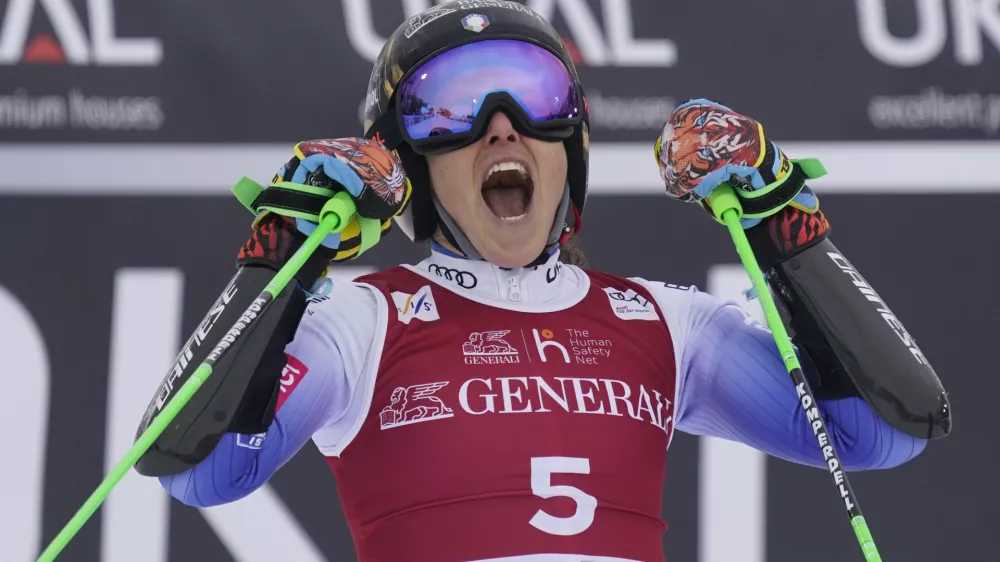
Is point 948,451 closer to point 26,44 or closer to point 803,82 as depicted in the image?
point 803,82

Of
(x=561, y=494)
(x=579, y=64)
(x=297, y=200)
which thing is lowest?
(x=561, y=494)

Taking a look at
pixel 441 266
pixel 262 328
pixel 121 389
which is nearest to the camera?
pixel 262 328

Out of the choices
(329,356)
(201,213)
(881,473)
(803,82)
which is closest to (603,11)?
(803,82)

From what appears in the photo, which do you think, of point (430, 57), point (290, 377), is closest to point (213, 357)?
point (290, 377)

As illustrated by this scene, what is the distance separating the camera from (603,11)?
338 cm

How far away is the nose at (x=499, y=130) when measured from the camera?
→ 2.22 metres

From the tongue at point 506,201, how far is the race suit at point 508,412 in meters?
0.10

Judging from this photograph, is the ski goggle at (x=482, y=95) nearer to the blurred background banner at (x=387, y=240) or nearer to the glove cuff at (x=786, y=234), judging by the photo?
the glove cuff at (x=786, y=234)

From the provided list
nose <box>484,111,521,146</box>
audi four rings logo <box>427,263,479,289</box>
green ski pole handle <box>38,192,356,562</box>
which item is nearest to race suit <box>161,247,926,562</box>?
audi four rings logo <box>427,263,479,289</box>

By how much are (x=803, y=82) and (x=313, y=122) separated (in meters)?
1.21

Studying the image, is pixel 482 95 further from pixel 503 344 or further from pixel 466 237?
pixel 503 344

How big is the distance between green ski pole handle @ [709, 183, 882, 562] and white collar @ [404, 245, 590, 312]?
0.31 meters

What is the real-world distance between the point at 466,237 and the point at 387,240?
1149 millimetres

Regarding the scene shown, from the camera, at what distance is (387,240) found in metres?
3.42
